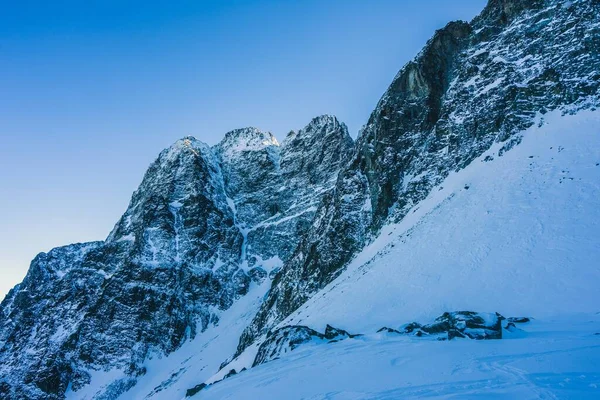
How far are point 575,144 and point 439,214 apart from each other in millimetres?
12093

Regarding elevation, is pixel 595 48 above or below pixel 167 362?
above

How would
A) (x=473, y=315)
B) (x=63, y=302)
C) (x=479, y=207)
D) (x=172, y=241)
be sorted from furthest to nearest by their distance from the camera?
(x=172, y=241) < (x=63, y=302) < (x=479, y=207) < (x=473, y=315)

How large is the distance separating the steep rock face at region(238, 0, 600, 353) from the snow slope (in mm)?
3858

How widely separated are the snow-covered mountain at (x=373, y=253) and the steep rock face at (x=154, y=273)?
0.40 m

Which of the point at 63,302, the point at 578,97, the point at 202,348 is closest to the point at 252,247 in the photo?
the point at 202,348

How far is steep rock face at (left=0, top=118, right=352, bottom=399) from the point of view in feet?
250

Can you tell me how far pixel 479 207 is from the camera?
31.7 metres

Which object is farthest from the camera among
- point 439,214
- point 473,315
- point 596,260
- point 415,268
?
point 439,214

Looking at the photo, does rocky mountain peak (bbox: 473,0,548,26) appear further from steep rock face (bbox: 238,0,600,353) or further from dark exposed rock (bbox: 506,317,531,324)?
dark exposed rock (bbox: 506,317,531,324)

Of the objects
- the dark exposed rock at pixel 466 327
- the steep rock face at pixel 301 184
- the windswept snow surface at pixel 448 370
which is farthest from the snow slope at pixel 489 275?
the steep rock face at pixel 301 184

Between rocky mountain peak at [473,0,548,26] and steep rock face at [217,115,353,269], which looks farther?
steep rock face at [217,115,353,269]

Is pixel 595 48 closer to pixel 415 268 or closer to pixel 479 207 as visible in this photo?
pixel 479 207

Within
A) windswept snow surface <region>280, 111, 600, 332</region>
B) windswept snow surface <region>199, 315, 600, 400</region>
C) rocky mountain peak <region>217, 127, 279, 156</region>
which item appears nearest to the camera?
windswept snow surface <region>199, 315, 600, 400</region>

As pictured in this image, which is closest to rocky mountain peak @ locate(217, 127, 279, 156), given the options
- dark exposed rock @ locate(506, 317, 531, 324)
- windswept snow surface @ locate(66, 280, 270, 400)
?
windswept snow surface @ locate(66, 280, 270, 400)
